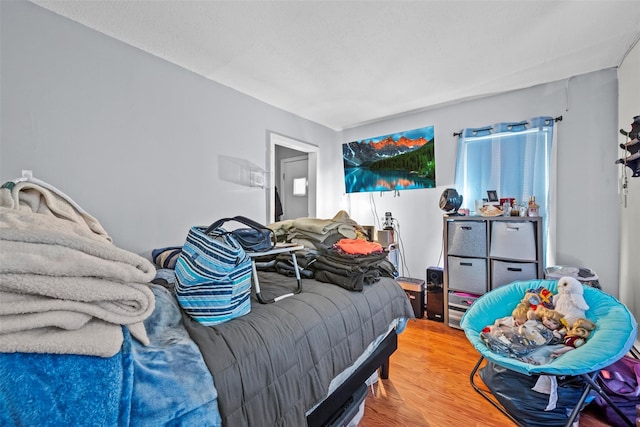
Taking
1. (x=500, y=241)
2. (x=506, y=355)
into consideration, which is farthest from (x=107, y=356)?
(x=500, y=241)

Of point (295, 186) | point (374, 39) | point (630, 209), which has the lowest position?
point (630, 209)

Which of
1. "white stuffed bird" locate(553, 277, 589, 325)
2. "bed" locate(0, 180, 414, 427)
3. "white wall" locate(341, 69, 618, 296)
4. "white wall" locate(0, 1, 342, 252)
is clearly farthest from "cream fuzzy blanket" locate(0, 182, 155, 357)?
"white wall" locate(341, 69, 618, 296)

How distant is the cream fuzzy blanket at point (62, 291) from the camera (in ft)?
1.76

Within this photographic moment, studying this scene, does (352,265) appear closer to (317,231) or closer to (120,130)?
(317,231)

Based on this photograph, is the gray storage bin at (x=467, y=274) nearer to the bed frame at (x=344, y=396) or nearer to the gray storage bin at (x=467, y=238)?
the gray storage bin at (x=467, y=238)

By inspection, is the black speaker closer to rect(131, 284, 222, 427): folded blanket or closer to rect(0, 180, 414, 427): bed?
Result: rect(0, 180, 414, 427): bed

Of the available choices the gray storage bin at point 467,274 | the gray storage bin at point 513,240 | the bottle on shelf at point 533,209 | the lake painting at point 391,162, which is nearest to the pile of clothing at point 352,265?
the gray storage bin at point 467,274

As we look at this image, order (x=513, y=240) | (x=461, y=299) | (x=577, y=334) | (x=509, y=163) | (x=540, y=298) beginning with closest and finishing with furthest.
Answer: (x=577, y=334) → (x=540, y=298) → (x=513, y=240) → (x=461, y=299) → (x=509, y=163)

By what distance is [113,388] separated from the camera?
1.93 feet

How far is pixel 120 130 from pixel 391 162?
2.96m

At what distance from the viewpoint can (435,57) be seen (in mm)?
2238

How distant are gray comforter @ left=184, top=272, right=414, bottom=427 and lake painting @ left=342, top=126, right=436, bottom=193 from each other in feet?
8.09

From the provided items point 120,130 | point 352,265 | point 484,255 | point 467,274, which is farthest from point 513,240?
point 120,130

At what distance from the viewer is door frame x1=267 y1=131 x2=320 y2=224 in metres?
3.18
